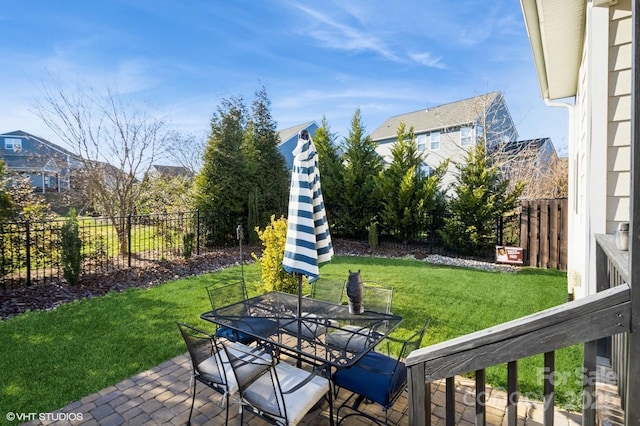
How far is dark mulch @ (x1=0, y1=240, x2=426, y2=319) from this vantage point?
5.47 meters

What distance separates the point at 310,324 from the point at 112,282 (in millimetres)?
5392

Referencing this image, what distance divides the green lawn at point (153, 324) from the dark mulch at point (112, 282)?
441 mm

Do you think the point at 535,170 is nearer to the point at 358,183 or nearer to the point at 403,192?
the point at 403,192

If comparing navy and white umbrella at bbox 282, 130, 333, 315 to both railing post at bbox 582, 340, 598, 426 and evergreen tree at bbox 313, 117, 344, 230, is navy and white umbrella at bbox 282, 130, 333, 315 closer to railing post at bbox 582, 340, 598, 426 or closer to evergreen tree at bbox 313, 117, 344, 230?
railing post at bbox 582, 340, 598, 426

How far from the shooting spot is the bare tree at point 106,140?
8.40m

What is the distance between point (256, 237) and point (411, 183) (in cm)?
569

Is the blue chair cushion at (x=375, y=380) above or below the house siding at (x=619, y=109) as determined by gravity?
below

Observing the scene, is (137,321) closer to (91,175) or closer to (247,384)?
(247,384)

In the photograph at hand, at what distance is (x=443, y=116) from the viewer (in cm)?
1945

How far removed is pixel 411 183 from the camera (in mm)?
10891

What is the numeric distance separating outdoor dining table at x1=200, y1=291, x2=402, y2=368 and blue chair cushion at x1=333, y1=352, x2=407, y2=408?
13 cm

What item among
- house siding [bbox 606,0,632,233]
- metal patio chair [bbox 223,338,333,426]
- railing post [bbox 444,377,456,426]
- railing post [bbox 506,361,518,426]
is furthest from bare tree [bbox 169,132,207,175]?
railing post [bbox 506,361,518,426]

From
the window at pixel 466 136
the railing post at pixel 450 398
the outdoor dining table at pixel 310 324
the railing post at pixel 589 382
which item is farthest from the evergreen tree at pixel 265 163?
the railing post at pixel 589 382

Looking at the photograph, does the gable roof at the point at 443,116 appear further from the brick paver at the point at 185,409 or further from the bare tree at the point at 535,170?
the brick paver at the point at 185,409
